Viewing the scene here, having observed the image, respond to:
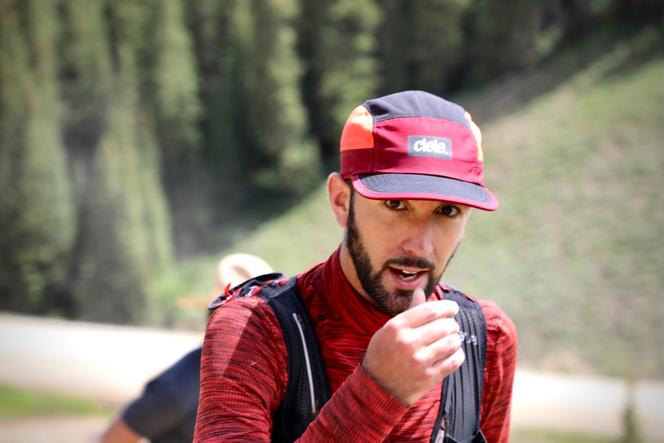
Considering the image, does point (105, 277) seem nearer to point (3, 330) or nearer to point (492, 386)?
point (3, 330)

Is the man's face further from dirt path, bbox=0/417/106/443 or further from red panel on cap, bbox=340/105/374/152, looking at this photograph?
dirt path, bbox=0/417/106/443

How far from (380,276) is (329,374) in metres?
0.20

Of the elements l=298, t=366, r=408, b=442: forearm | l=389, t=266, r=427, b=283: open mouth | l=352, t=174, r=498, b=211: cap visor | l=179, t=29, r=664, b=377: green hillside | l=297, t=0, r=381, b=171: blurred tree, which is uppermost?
l=297, t=0, r=381, b=171: blurred tree

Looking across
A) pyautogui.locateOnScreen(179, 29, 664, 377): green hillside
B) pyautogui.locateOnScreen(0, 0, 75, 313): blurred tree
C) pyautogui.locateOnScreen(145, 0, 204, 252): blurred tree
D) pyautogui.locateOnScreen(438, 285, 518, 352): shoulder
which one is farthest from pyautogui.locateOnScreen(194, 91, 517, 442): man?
pyautogui.locateOnScreen(145, 0, 204, 252): blurred tree

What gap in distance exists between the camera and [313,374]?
148 centimetres

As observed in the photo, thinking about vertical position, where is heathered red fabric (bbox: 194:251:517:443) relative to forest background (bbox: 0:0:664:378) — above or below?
below

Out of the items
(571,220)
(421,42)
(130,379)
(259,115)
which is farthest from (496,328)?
(421,42)

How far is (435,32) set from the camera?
59.3 feet

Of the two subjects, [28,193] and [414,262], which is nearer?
[414,262]

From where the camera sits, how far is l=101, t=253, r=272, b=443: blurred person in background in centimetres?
274

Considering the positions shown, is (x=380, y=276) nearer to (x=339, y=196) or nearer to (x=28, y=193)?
(x=339, y=196)

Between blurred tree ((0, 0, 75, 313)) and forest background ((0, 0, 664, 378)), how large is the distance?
0.11 ft

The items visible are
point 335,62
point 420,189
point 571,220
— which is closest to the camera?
point 420,189

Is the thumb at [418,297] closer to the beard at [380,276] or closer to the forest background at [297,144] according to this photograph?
the beard at [380,276]
